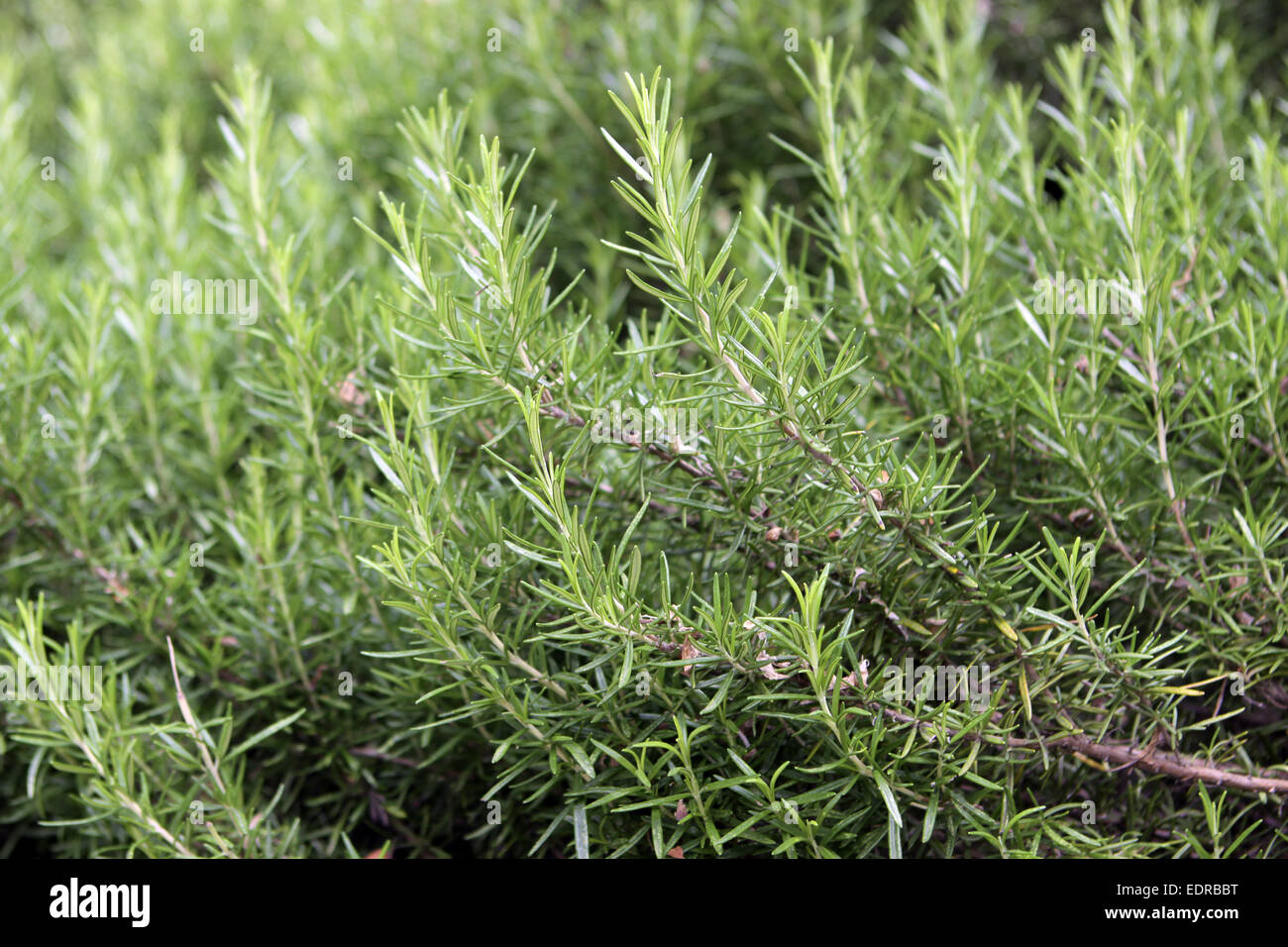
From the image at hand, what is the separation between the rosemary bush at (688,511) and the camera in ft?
2.53

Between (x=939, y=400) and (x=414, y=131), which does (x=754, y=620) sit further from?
(x=414, y=131)

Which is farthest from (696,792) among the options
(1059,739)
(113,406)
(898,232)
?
(113,406)

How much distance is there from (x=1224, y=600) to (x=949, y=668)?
10.2 inches

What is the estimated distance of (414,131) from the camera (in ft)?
3.21

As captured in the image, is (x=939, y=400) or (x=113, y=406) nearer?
(x=939, y=400)

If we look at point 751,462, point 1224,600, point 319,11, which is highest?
point 319,11

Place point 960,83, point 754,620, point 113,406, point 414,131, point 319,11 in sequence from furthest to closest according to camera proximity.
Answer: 1. point 319,11
2. point 960,83
3. point 113,406
4. point 414,131
5. point 754,620

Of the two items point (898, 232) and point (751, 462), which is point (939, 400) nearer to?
point (898, 232)

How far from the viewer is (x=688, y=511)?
882 mm

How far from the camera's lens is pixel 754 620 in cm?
73

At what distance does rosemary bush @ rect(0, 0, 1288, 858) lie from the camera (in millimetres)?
771

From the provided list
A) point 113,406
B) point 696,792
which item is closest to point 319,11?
point 113,406
